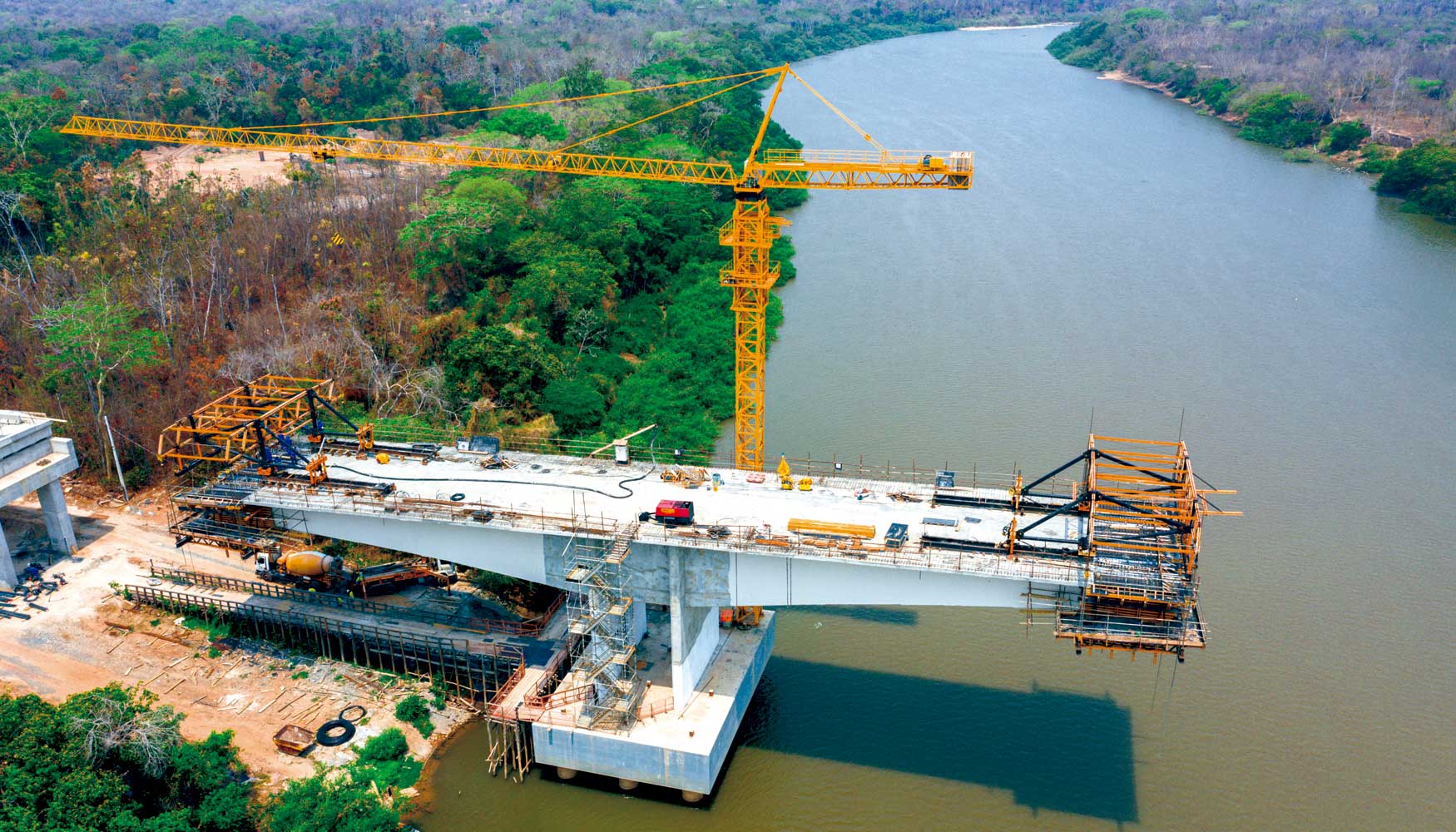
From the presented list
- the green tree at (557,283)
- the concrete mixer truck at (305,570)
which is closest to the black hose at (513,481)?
the concrete mixer truck at (305,570)

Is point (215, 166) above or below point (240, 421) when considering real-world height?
above

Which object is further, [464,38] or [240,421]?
[464,38]

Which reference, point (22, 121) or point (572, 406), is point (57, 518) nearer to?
point (572, 406)

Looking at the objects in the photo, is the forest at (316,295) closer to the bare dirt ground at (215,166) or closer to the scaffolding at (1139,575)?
the bare dirt ground at (215,166)

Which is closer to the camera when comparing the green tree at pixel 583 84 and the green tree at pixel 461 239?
the green tree at pixel 461 239

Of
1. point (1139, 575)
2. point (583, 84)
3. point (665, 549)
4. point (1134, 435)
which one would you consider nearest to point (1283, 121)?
point (583, 84)

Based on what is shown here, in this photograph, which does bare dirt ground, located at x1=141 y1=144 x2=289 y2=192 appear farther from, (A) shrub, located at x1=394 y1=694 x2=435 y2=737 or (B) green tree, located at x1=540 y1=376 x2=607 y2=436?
(A) shrub, located at x1=394 y1=694 x2=435 y2=737

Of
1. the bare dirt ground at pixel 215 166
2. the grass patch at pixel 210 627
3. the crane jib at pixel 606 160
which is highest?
the crane jib at pixel 606 160
